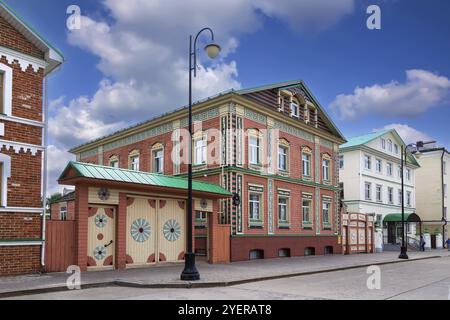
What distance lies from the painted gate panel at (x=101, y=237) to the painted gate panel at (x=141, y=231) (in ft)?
2.41

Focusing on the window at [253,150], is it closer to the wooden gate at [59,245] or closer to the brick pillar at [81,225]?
the brick pillar at [81,225]

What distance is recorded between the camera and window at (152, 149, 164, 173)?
29.0 meters

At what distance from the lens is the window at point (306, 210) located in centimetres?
3048

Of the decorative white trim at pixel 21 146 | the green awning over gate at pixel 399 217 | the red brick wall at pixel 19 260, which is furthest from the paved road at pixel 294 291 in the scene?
the green awning over gate at pixel 399 217

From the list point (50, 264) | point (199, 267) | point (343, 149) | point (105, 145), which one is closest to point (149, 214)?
point (199, 267)

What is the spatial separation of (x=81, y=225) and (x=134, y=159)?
49.0 feet

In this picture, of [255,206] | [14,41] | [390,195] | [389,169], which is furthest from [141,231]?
[389,169]

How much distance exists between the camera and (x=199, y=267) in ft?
64.0

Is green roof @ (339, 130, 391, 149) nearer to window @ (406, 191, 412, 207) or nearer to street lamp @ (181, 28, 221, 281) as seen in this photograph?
window @ (406, 191, 412, 207)

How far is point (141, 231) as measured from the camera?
19297 mm

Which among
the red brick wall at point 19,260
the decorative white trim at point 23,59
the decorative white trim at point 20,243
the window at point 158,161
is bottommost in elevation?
the red brick wall at point 19,260

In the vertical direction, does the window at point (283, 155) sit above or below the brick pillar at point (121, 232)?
above

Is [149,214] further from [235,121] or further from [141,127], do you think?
[141,127]

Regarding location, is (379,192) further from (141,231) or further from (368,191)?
(141,231)
